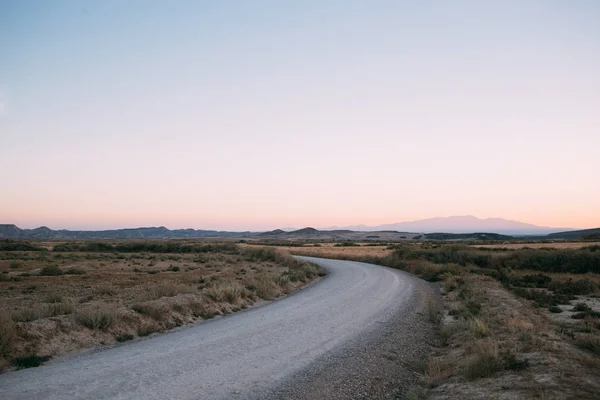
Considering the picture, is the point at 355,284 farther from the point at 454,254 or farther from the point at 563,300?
the point at 454,254

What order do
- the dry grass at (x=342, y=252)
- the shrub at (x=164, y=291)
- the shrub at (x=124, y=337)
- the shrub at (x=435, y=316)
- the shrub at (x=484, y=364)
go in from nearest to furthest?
the shrub at (x=484, y=364) → the shrub at (x=124, y=337) → the shrub at (x=435, y=316) → the shrub at (x=164, y=291) → the dry grass at (x=342, y=252)

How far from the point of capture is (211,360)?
33.3 feet

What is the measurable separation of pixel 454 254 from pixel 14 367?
45355mm

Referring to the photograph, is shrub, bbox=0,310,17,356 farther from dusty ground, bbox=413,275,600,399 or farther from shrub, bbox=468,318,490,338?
shrub, bbox=468,318,490,338

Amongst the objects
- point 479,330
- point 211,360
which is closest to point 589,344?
point 479,330

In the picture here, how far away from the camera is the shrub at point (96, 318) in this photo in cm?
1259

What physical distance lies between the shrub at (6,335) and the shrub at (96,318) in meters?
2.02

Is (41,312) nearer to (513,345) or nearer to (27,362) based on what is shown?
(27,362)

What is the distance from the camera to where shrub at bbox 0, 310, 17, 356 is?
9906mm

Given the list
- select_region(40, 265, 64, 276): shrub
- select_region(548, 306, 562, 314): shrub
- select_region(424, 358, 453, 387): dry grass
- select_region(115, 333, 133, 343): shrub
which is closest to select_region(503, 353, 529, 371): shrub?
select_region(424, 358, 453, 387): dry grass

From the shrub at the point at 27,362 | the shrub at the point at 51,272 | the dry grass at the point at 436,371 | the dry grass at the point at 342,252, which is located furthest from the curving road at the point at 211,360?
the dry grass at the point at 342,252

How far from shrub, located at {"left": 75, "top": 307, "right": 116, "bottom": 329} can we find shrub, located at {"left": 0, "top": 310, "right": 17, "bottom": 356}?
79.6 inches

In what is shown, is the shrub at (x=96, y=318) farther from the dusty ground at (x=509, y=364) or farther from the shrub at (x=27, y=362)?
the dusty ground at (x=509, y=364)

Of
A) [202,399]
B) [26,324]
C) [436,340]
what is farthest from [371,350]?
[26,324]
